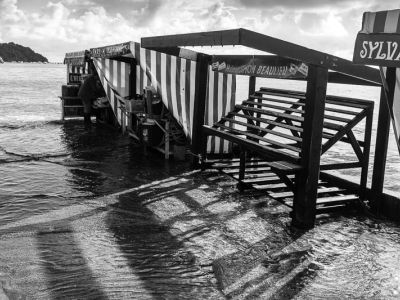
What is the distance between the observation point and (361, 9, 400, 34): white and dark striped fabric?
12.5 feet

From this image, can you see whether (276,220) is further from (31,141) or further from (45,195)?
(31,141)

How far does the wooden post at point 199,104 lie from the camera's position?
8.62 meters

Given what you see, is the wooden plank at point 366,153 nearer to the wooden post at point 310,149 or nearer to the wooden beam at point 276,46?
the wooden beam at point 276,46

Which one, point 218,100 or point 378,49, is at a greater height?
point 378,49

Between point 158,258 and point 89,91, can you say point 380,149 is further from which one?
point 89,91

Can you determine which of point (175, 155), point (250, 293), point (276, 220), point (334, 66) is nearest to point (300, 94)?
point (334, 66)

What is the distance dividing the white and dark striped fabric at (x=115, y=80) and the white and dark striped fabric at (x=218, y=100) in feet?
12.0

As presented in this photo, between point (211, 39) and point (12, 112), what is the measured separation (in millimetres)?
15534

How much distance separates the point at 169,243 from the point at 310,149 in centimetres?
224

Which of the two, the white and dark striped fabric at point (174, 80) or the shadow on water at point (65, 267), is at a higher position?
the white and dark striped fabric at point (174, 80)

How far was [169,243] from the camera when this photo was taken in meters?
5.33

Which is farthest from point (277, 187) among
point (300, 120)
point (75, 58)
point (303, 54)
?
point (75, 58)

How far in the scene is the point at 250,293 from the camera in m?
4.20

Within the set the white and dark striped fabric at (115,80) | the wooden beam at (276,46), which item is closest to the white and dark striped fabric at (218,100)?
the wooden beam at (276,46)
